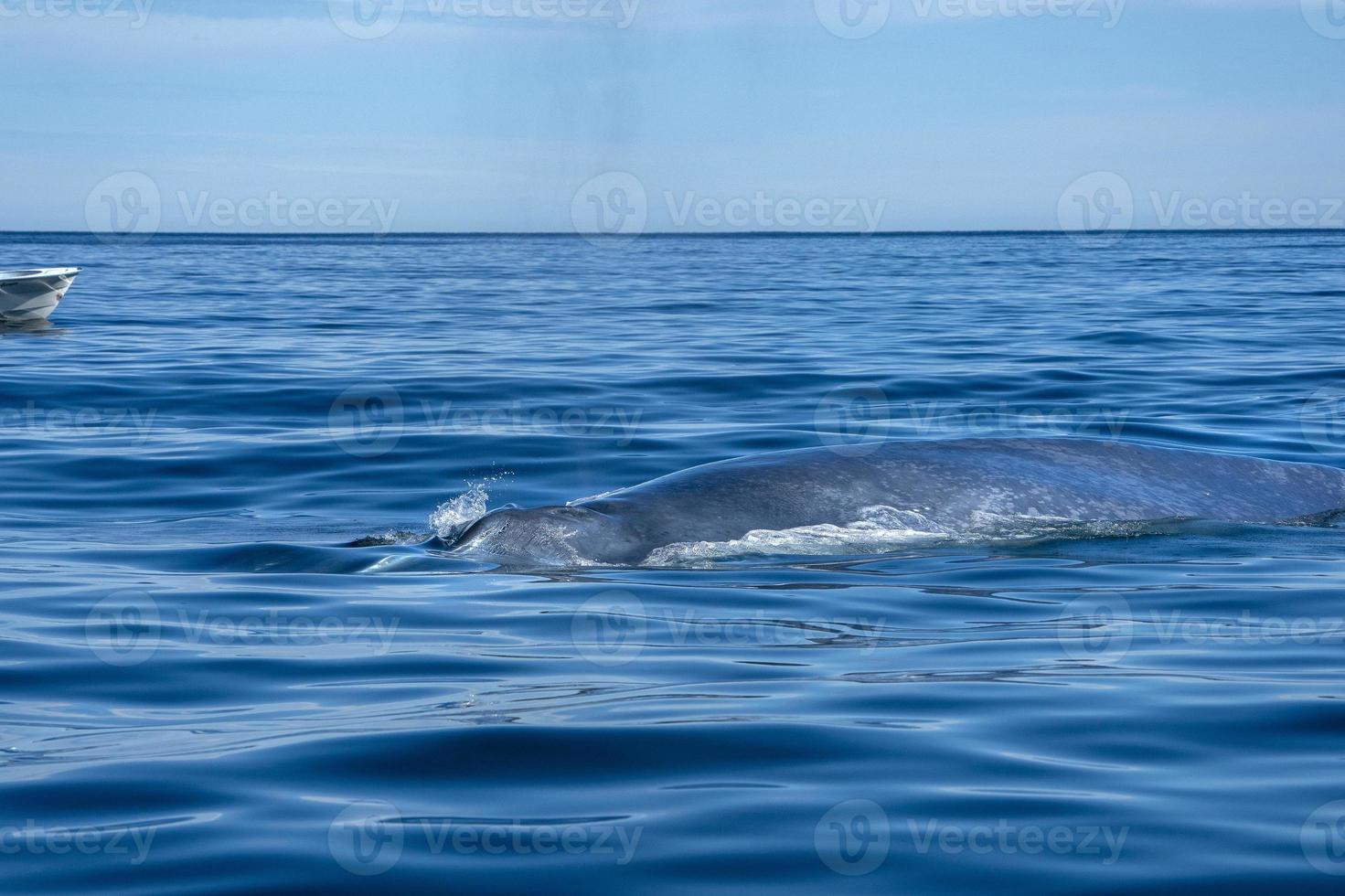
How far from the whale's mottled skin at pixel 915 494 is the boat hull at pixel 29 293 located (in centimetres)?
2402

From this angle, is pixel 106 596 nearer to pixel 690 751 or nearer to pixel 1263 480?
pixel 690 751

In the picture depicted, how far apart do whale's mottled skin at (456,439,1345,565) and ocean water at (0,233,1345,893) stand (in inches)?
7.3

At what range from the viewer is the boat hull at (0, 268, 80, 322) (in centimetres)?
2988

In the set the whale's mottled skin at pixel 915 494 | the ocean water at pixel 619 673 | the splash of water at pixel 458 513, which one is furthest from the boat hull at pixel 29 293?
the whale's mottled skin at pixel 915 494

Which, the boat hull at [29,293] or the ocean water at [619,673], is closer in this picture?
the ocean water at [619,673]

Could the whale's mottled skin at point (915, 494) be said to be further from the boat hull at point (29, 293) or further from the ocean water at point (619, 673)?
the boat hull at point (29, 293)

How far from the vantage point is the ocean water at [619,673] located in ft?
14.0

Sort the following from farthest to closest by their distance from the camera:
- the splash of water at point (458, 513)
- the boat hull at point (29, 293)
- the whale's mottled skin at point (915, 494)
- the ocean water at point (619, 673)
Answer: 1. the boat hull at point (29, 293)
2. the splash of water at point (458, 513)
3. the whale's mottled skin at point (915, 494)
4. the ocean water at point (619, 673)

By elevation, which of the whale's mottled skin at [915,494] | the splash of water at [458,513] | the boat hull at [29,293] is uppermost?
the boat hull at [29,293]

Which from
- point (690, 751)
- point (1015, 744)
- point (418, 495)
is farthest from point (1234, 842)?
point (418, 495)

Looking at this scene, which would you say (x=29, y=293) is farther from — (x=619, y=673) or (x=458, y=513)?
(x=619, y=673)

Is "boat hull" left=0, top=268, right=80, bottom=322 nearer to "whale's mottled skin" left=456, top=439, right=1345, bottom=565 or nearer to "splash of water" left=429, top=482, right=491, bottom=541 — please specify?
"splash of water" left=429, top=482, right=491, bottom=541

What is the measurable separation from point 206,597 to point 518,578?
1.64 meters

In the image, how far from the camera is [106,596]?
325 inches
